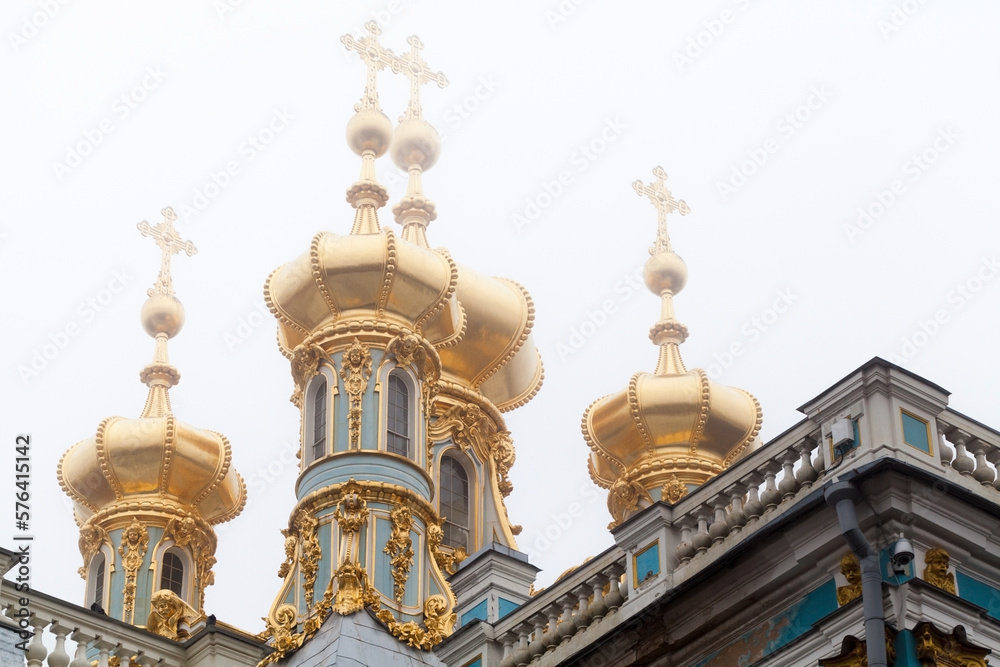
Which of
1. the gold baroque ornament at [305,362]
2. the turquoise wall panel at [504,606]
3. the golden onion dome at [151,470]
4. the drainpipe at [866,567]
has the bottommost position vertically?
the drainpipe at [866,567]

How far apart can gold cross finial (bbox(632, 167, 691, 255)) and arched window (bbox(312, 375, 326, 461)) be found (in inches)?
329

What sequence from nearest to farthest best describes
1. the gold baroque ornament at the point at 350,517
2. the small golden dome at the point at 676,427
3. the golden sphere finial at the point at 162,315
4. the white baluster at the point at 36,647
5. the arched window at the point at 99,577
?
the white baluster at the point at 36,647
the gold baroque ornament at the point at 350,517
the small golden dome at the point at 676,427
the arched window at the point at 99,577
the golden sphere finial at the point at 162,315

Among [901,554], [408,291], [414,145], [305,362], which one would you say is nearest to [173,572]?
[305,362]

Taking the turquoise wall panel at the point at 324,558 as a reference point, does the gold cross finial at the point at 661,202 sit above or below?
above

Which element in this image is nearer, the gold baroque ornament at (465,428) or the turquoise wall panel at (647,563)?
the turquoise wall panel at (647,563)

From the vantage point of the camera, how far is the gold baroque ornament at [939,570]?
1510 cm

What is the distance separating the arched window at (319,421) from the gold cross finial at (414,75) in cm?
755

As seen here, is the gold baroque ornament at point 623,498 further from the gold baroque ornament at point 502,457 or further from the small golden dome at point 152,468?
the small golden dome at point 152,468

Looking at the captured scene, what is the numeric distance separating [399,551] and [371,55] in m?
11.0

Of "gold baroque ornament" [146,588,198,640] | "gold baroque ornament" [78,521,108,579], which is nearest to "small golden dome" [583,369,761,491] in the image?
"gold baroque ornament" [146,588,198,640]

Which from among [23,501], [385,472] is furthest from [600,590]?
[385,472]

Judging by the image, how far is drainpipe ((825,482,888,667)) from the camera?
47.4ft

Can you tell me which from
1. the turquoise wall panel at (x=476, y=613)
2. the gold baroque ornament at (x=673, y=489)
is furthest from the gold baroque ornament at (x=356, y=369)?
the turquoise wall panel at (x=476, y=613)

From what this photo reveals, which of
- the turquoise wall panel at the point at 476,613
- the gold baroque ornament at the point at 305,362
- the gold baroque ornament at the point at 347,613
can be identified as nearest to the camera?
the turquoise wall panel at the point at 476,613
